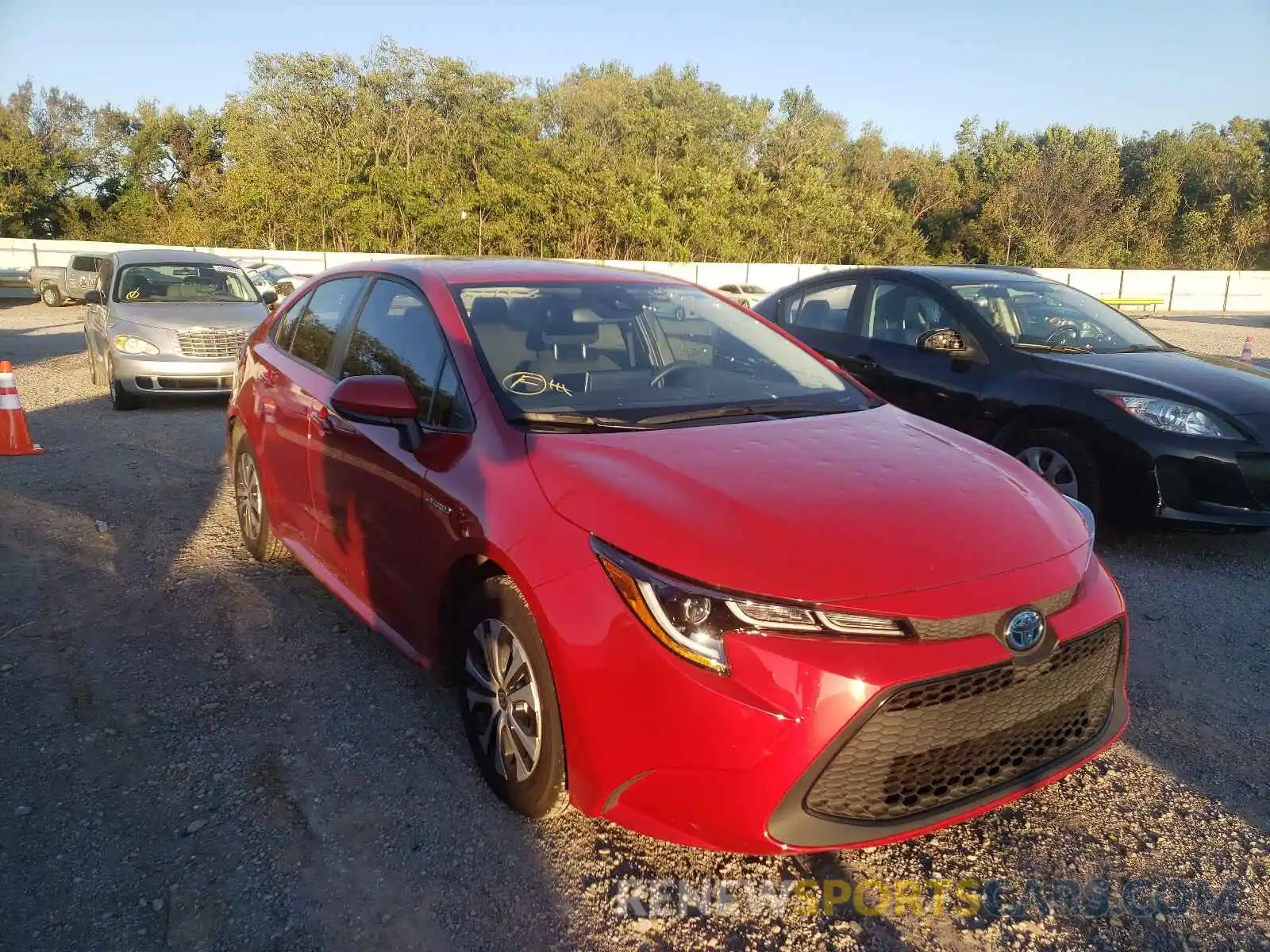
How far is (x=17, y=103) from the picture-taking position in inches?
1860

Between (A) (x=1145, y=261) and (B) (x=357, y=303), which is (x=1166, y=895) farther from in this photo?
(A) (x=1145, y=261)

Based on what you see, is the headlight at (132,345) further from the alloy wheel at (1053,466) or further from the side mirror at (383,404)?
the alloy wheel at (1053,466)

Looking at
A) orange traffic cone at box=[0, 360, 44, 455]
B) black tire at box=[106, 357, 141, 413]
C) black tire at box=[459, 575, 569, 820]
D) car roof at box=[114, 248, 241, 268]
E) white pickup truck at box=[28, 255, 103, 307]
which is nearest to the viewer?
black tire at box=[459, 575, 569, 820]

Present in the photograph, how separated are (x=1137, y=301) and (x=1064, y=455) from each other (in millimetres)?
31709

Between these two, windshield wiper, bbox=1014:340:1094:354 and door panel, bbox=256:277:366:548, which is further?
windshield wiper, bbox=1014:340:1094:354

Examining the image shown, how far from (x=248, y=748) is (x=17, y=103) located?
187 ft

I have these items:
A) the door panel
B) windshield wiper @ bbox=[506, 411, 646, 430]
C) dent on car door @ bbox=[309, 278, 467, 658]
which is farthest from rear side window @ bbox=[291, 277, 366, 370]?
windshield wiper @ bbox=[506, 411, 646, 430]

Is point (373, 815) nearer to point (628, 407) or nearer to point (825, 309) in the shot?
point (628, 407)

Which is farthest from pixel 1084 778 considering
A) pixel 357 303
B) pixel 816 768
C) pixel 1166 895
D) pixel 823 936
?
pixel 357 303

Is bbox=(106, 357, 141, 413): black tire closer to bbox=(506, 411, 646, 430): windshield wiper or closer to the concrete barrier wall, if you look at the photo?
bbox=(506, 411, 646, 430): windshield wiper

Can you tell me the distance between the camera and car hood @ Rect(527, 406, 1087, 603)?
87.0 inches

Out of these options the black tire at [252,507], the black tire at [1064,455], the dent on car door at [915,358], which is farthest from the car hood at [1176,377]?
the black tire at [252,507]

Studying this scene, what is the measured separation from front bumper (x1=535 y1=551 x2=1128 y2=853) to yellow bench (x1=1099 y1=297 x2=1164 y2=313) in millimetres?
33489

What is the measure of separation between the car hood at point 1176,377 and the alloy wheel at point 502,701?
4.14 metres
